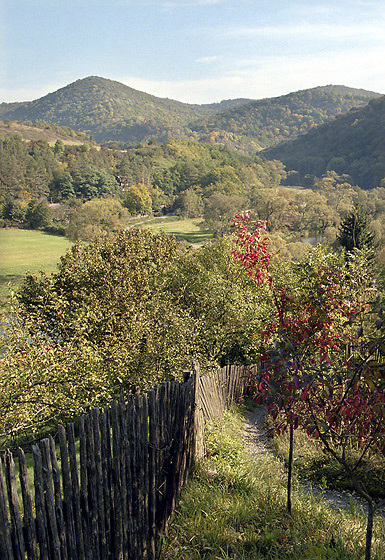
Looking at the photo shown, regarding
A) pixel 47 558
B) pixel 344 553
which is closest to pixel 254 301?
pixel 344 553

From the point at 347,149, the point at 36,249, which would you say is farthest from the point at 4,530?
the point at 347,149

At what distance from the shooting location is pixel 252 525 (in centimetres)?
423

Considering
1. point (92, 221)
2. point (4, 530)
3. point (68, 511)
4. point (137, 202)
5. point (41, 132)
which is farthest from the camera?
point (41, 132)

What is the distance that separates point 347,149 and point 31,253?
12716cm

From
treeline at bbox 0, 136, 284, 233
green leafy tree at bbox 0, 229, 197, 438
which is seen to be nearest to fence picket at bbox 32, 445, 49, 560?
green leafy tree at bbox 0, 229, 197, 438

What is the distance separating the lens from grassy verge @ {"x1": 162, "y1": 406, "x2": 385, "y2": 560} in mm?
3924

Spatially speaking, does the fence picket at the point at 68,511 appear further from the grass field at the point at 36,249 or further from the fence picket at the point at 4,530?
the grass field at the point at 36,249

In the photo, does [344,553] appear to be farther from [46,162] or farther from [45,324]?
[46,162]

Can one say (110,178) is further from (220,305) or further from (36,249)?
(220,305)

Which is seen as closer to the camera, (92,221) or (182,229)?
(92,221)

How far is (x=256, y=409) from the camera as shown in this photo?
38.1ft

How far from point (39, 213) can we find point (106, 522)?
71430mm

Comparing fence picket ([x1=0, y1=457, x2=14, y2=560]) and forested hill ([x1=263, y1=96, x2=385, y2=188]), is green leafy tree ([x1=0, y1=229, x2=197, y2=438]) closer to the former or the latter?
fence picket ([x1=0, y1=457, x2=14, y2=560])

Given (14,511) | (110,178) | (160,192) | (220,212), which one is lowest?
(14,511)
